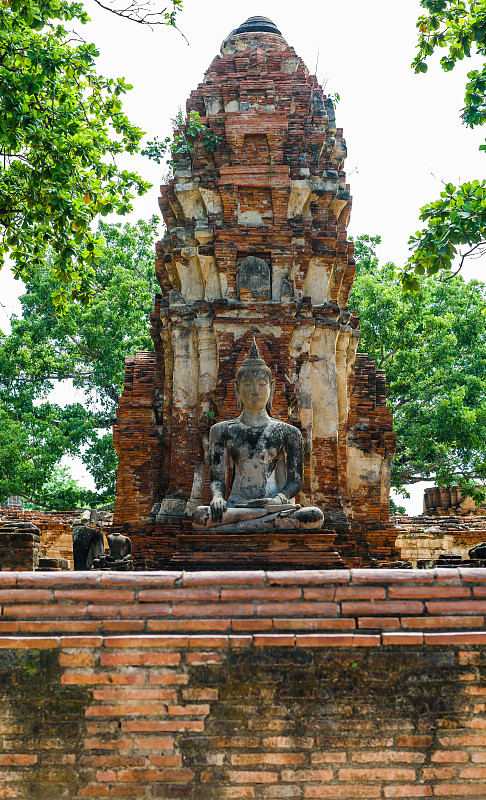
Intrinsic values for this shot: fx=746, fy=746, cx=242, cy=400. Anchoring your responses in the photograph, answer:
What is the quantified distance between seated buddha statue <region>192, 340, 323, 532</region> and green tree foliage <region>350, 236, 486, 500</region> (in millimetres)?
11121

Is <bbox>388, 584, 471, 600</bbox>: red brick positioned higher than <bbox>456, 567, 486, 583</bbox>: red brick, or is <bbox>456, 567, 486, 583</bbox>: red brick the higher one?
<bbox>456, 567, 486, 583</bbox>: red brick

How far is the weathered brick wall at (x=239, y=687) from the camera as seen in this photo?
373cm

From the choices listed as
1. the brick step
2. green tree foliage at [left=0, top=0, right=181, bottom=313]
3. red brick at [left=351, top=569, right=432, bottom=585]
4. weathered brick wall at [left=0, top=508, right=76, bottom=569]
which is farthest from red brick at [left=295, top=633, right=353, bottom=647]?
weathered brick wall at [left=0, top=508, right=76, bottom=569]

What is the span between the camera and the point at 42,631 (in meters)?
3.91

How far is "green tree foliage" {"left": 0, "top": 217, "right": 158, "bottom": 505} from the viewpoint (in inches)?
725

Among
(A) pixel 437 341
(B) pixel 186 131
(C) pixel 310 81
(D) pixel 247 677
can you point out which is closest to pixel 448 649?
(D) pixel 247 677

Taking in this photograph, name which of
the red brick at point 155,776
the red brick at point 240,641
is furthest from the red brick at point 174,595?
the red brick at point 155,776

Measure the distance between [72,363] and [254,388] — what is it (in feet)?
47.1

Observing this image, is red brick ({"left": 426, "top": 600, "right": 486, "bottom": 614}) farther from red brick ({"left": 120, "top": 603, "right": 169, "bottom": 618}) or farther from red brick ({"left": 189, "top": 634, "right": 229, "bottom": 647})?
red brick ({"left": 120, "top": 603, "right": 169, "bottom": 618})

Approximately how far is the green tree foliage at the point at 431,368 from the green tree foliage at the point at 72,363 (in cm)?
640

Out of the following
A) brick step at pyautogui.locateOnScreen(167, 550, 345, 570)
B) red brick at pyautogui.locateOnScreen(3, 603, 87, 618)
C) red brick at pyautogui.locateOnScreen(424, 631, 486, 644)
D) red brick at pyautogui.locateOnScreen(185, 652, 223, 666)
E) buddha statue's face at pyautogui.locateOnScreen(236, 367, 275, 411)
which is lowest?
red brick at pyautogui.locateOnScreen(185, 652, 223, 666)

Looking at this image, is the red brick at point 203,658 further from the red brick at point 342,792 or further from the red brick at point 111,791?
the red brick at point 342,792

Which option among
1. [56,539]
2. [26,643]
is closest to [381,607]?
[26,643]

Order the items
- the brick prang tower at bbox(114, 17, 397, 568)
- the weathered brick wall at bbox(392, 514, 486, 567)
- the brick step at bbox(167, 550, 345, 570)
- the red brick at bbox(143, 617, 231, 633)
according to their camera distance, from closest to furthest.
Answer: the red brick at bbox(143, 617, 231, 633) < the brick step at bbox(167, 550, 345, 570) < the brick prang tower at bbox(114, 17, 397, 568) < the weathered brick wall at bbox(392, 514, 486, 567)
